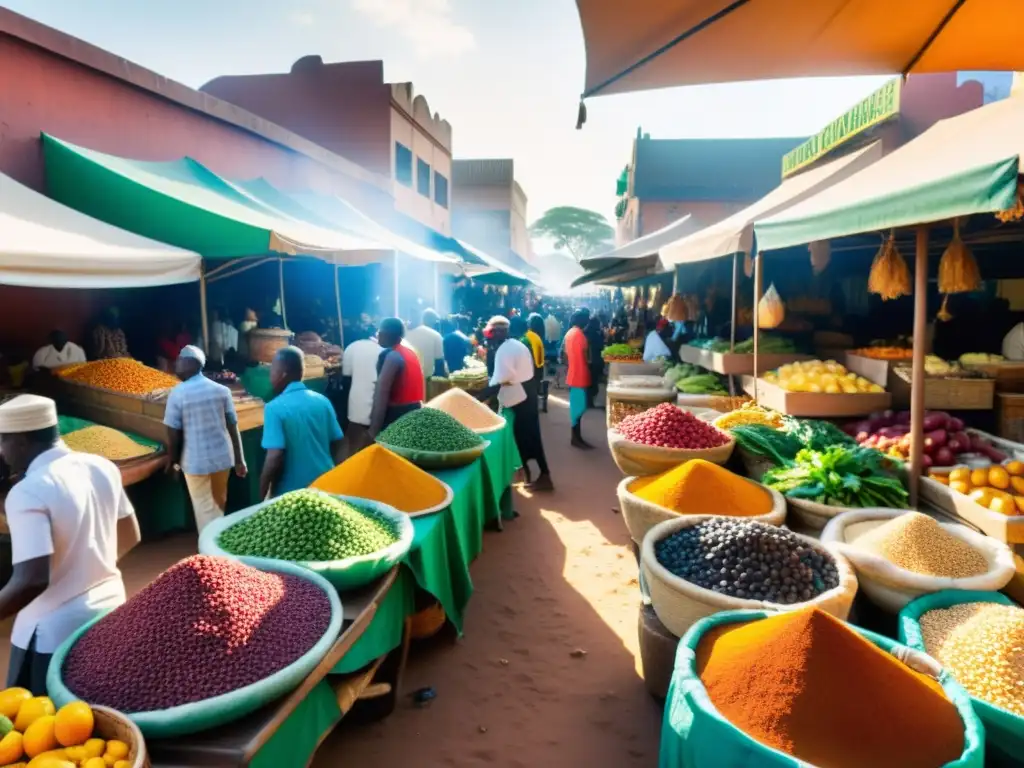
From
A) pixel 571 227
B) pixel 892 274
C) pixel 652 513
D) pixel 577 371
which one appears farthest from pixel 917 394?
pixel 571 227

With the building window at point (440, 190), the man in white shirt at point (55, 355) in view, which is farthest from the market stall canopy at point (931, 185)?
the building window at point (440, 190)

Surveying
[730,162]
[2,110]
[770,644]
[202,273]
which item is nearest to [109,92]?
[2,110]

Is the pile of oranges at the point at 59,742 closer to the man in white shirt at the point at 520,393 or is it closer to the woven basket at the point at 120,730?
the woven basket at the point at 120,730

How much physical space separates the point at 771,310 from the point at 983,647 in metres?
3.95

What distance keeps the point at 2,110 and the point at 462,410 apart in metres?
5.62

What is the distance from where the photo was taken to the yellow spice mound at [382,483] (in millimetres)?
3340

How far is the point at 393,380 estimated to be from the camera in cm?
504

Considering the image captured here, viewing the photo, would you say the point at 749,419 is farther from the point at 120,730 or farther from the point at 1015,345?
the point at 120,730

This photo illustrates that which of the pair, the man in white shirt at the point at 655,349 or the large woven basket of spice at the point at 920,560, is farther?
the man in white shirt at the point at 655,349

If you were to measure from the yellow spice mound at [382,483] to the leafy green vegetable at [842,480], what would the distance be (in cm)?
207

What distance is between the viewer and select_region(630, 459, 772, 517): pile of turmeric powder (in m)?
3.47

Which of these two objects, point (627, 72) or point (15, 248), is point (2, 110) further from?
point (627, 72)

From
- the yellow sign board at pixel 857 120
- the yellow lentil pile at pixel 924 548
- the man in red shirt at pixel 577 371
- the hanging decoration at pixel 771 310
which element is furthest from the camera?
the man in red shirt at pixel 577 371

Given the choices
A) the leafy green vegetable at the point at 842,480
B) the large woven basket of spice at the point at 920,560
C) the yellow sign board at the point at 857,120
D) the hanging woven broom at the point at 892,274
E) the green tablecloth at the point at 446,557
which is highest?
the yellow sign board at the point at 857,120
